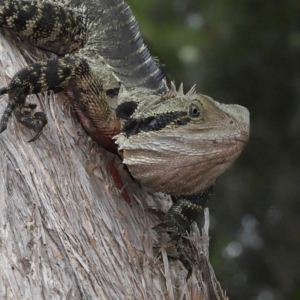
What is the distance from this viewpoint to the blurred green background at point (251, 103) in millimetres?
7492

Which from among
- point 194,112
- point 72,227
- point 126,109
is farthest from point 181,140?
point 72,227

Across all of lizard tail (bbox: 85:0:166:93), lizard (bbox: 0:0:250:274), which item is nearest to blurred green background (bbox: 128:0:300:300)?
lizard tail (bbox: 85:0:166:93)

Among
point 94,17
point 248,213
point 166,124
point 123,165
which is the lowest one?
point 248,213

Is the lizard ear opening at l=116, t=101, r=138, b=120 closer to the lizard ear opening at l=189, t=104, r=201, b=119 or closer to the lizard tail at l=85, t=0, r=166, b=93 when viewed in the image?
the lizard tail at l=85, t=0, r=166, b=93

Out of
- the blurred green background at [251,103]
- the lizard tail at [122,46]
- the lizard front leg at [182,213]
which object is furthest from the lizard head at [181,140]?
the blurred green background at [251,103]

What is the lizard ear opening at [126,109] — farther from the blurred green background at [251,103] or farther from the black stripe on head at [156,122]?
the blurred green background at [251,103]

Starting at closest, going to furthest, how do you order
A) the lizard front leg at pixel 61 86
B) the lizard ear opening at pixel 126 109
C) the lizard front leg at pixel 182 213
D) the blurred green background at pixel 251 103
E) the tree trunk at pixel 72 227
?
the tree trunk at pixel 72 227, the lizard front leg at pixel 61 86, the lizard front leg at pixel 182 213, the lizard ear opening at pixel 126 109, the blurred green background at pixel 251 103

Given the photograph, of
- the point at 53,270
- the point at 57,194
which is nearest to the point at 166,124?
the point at 57,194

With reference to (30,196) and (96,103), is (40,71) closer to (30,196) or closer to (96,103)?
(96,103)

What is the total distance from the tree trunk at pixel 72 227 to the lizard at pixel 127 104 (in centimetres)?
13

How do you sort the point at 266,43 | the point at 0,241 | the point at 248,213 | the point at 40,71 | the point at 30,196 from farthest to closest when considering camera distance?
the point at 248,213 < the point at 266,43 < the point at 40,71 < the point at 30,196 < the point at 0,241

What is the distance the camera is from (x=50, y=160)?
3902mm

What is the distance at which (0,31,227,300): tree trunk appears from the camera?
132 inches

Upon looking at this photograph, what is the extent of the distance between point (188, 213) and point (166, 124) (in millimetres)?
735
